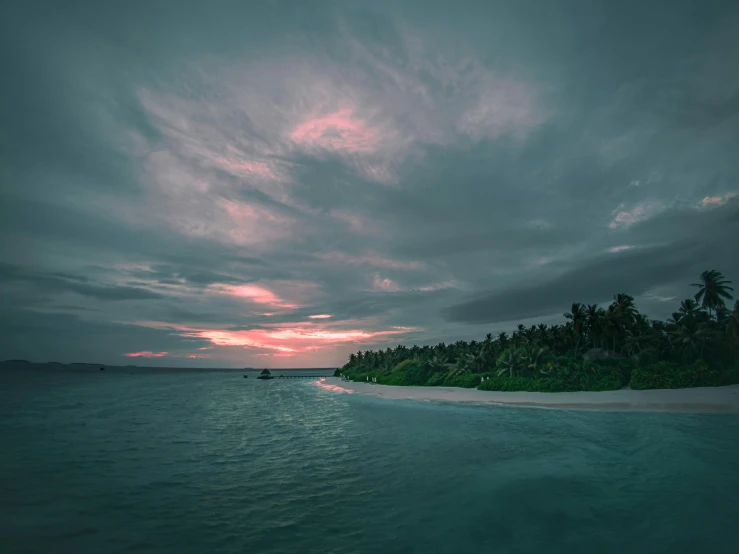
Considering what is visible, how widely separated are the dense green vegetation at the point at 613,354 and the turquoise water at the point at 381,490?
733 inches

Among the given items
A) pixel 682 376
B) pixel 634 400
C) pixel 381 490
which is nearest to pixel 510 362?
pixel 634 400

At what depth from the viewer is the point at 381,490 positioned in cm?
1582

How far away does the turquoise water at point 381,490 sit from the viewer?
35.8 feet

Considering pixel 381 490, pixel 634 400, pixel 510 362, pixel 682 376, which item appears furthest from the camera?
pixel 510 362

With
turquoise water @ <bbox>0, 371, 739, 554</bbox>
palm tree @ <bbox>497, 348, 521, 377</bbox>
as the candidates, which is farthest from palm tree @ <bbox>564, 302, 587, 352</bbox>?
turquoise water @ <bbox>0, 371, 739, 554</bbox>

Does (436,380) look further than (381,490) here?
Yes

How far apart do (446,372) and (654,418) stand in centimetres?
5158

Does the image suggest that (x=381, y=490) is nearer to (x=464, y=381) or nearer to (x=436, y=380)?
(x=464, y=381)

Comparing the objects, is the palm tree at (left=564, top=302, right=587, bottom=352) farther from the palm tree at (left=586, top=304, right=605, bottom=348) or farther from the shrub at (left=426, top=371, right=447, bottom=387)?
the shrub at (left=426, top=371, right=447, bottom=387)

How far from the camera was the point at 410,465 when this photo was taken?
20.0 metres

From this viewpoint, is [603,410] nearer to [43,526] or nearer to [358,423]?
[358,423]

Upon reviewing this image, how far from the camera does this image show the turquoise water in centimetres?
1091

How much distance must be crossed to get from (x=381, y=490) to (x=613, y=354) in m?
72.2

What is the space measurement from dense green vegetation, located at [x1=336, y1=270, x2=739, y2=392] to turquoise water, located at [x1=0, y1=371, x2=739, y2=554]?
1863 centimetres
